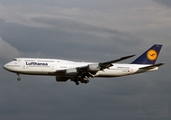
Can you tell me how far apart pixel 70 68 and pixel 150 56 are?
19245 mm

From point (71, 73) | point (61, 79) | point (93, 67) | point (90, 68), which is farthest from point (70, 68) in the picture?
point (61, 79)

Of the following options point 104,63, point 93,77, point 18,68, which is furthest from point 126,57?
point 18,68

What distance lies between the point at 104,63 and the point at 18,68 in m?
15.8

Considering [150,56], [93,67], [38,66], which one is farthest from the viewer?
[150,56]

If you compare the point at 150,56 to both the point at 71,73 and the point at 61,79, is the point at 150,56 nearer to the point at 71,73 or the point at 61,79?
the point at 61,79

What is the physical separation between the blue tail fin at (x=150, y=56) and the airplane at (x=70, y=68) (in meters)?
Result: 3.53

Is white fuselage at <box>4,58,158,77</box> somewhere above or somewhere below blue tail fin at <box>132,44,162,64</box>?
below

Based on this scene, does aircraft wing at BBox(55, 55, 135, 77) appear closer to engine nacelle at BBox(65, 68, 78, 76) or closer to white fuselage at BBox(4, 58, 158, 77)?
engine nacelle at BBox(65, 68, 78, 76)

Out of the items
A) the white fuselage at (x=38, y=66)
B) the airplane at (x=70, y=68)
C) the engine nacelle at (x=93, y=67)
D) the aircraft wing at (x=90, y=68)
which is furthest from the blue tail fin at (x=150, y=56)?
the engine nacelle at (x=93, y=67)

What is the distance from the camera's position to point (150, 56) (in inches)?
3748

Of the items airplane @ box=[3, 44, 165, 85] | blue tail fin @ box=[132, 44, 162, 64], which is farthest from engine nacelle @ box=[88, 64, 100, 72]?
blue tail fin @ box=[132, 44, 162, 64]

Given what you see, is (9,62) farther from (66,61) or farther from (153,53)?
(153,53)

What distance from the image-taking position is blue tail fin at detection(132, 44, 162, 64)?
94.4 metres

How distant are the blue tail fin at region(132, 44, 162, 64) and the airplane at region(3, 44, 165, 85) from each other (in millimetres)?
3527
